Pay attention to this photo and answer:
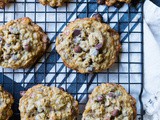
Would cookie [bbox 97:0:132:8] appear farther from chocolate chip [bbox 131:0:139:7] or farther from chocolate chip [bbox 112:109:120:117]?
chocolate chip [bbox 112:109:120:117]

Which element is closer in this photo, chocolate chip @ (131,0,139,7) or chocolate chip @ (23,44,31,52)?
chocolate chip @ (23,44,31,52)

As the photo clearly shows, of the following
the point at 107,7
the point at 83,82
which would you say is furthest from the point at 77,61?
the point at 107,7

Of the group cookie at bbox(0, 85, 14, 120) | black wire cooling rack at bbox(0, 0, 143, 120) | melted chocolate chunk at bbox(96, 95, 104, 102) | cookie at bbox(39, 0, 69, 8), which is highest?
cookie at bbox(39, 0, 69, 8)

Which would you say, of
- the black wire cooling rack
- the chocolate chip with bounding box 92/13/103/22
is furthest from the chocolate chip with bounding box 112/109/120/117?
the chocolate chip with bounding box 92/13/103/22

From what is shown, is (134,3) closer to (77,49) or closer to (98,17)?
(98,17)

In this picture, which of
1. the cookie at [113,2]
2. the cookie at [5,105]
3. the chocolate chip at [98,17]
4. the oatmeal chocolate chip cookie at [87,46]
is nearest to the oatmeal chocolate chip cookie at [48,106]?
the cookie at [5,105]

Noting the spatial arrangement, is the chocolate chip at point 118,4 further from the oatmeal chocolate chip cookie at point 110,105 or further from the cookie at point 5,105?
the cookie at point 5,105
